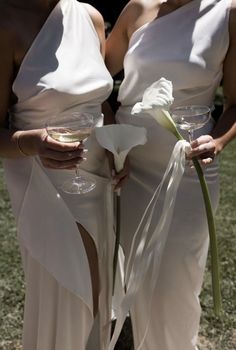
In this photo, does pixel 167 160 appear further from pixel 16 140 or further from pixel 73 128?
pixel 16 140

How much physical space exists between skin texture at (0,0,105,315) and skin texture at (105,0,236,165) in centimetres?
42

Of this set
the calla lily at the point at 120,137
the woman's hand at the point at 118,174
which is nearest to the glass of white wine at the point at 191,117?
the calla lily at the point at 120,137

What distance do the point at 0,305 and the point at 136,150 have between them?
83.7 inches

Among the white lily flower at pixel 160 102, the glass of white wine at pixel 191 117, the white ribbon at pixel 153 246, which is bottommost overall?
the white ribbon at pixel 153 246

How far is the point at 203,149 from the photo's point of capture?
9.31ft

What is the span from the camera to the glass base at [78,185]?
9.57 ft

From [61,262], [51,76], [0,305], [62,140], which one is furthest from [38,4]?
[0,305]

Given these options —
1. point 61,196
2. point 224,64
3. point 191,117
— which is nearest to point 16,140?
point 61,196

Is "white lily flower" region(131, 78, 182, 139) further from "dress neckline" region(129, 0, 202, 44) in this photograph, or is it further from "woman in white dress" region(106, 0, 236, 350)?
"dress neckline" region(129, 0, 202, 44)

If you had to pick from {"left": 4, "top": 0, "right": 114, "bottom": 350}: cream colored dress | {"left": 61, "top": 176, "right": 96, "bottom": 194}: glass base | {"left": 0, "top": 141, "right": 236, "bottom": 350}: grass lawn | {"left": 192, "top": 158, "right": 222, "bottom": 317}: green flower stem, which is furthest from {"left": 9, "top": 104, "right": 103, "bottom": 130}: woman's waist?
{"left": 0, "top": 141, "right": 236, "bottom": 350}: grass lawn

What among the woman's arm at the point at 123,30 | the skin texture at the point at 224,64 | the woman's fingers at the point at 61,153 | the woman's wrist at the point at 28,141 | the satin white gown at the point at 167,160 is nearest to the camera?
the woman's fingers at the point at 61,153

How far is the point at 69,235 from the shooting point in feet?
9.92

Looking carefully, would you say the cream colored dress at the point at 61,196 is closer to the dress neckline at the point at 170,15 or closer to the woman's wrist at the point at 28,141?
the woman's wrist at the point at 28,141

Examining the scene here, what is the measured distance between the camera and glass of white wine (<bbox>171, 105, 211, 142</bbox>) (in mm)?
2822
